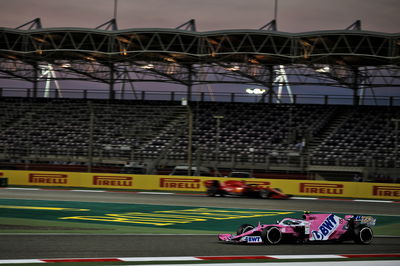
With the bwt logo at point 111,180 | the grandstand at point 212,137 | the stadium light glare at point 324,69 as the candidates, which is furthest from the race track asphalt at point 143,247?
the stadium light glare at point 324,69

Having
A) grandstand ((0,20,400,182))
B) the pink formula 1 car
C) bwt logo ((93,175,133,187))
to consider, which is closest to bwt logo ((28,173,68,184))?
grandstand ((0,20,400,182))

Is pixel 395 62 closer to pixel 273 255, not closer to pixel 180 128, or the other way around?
pixel 180 128

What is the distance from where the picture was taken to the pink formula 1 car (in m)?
10.8

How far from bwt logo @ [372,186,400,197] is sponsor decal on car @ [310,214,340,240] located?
58.4 ft

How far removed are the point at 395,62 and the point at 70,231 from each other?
100 ft

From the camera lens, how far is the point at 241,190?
26250 mm

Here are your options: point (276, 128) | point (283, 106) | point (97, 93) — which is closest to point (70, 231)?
point (276, 128)

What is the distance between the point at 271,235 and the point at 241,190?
1552cm

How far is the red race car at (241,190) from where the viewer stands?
2597 centimetres

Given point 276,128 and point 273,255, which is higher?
point 276,128

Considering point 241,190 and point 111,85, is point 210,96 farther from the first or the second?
point 241,190

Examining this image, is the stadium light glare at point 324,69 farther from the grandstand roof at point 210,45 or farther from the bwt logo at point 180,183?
the bwt logo at point 180,183

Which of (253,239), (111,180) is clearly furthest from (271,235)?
(111,180)

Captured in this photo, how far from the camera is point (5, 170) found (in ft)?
104
